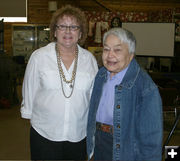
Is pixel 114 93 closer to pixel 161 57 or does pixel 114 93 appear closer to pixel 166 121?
pixel 166 121

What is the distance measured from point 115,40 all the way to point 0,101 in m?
4.78

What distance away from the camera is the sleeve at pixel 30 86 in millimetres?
1854

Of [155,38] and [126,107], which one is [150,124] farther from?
[155,38]

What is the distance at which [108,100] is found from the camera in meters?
1.59

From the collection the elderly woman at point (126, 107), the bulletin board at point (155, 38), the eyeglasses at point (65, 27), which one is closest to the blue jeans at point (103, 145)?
the elderly woman at point (126, 107)

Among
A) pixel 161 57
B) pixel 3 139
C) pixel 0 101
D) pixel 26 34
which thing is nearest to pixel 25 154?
pixel 3 139

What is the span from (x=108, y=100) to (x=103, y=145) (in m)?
0.27

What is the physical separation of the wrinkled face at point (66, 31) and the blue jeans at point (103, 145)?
0.58 metres

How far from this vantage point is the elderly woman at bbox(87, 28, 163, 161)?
56.7 inches

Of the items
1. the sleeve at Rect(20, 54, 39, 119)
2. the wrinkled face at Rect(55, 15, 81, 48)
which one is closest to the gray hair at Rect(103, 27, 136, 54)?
the wrinkled face at Rect(55, 15, 81, 48)

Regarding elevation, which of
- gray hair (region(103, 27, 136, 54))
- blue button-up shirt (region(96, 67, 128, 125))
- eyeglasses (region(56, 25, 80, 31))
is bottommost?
blue button-up shirt (region(96, 67, 128, 125))

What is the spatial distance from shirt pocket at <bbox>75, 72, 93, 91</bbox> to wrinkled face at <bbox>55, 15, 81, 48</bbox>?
202 mm

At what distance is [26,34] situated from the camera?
9.77 m

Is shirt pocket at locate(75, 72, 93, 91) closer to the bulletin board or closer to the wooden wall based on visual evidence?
the bulletin board
